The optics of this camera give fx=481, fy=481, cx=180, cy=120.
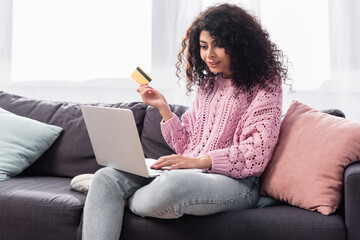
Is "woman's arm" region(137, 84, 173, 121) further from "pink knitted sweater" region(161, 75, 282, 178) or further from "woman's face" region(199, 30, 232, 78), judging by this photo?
"woman's face" region(199, 30, 232, 78)

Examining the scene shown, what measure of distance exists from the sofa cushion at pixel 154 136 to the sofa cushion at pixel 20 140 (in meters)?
0.40

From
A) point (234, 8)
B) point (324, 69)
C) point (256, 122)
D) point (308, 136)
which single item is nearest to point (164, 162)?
point (256, 122)

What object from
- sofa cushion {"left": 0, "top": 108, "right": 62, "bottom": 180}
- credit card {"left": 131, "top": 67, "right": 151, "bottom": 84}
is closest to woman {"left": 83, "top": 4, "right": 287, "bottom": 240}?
credit card {"left": 131, "top": 67, "right": 151, "bottom": 84}

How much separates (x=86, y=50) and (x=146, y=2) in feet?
1.43

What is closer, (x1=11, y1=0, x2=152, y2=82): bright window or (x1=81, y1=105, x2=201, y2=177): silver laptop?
(x1=81, y1=105, x2=201, y2=177): silver laptop

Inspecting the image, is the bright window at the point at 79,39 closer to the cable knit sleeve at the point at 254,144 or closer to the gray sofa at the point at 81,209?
the gray sofa at the point at 81,209

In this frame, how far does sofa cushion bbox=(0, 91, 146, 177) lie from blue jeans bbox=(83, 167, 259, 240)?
611mm

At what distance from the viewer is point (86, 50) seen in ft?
8.97

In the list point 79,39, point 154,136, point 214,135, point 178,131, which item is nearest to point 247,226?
point 214,135

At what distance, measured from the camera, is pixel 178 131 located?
71.5 inches

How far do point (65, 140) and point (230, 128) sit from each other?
2.78 feet

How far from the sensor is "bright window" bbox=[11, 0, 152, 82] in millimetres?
2664

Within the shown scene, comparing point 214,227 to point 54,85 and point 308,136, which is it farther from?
point 54,85

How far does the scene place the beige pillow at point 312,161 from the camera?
1.44m
